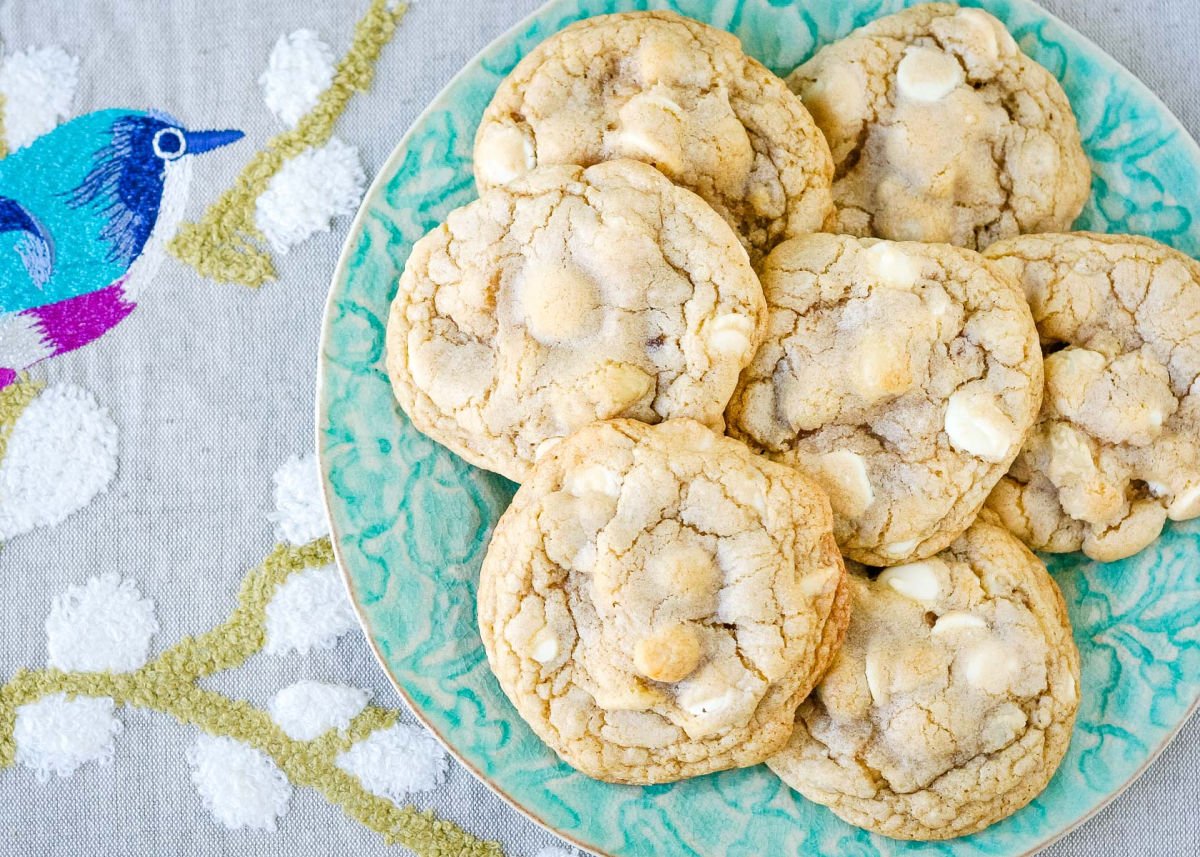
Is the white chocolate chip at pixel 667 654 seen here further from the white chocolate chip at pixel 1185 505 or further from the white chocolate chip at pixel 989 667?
the white chocolate chip at pixel 1185 505

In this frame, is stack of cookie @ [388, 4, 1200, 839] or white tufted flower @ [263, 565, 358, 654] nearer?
stack of cookie @ [388, 4, 1200, 839]

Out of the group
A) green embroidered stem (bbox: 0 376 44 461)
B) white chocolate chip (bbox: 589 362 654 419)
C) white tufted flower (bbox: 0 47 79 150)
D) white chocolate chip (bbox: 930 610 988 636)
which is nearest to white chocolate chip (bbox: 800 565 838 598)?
white chocolate chip (bbox: 930 610 988 636)

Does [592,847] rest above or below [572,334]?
below

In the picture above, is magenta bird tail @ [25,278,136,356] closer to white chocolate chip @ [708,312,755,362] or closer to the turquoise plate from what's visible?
the turquoise plate

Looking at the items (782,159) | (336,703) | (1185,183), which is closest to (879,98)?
Answer: (782,159)

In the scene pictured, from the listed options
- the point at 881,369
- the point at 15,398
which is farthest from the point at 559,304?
the point at 15,398

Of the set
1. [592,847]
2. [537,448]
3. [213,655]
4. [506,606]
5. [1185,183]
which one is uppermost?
[1185,183]

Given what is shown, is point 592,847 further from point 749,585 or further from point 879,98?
point 879,98
